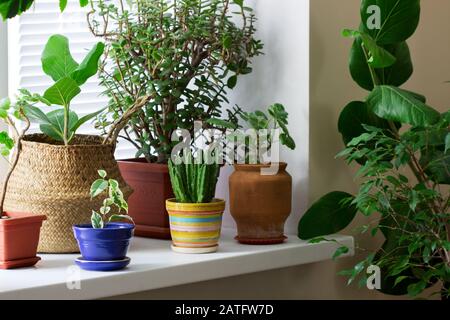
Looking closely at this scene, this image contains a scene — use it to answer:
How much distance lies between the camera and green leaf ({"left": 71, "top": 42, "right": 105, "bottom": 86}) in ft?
6.70

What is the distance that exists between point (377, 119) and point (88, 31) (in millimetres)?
814

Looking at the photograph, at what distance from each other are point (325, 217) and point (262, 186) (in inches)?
7.3

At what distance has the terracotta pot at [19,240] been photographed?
1861 millimetres

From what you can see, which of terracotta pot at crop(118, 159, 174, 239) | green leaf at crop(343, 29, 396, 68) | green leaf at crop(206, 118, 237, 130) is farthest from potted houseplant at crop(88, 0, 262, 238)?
green leaf at crop(343, 29, 396, 68)

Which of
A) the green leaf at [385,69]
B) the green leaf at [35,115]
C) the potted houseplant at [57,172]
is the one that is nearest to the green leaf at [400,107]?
the green leaf at [385,69]

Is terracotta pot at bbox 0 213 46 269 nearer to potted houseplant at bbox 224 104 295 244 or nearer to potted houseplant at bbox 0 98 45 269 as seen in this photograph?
potted houseplant at bbox 0 98 45 269

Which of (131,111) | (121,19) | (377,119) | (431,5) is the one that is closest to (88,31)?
(121,19)

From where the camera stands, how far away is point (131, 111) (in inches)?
82.8

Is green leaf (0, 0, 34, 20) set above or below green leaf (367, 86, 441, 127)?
above

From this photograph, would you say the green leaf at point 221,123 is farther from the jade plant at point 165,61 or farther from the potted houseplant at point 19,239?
the potted houseplant at point 19,239

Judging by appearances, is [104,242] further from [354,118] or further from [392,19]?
[392,19]

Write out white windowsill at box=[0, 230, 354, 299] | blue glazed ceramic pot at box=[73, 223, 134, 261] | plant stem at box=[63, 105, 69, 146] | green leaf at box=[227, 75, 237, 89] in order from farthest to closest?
green leaf at box=[227, 75, 237, 89], plant stem at box=[63, 105, 69, 146], blue glazed ceramic pot at box=[73, 223, 134, 261], white windowsill at box=[0, 230, 354, 299]

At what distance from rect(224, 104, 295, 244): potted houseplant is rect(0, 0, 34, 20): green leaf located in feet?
2.03

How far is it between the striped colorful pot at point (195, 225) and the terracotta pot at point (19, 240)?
34 centimetres
